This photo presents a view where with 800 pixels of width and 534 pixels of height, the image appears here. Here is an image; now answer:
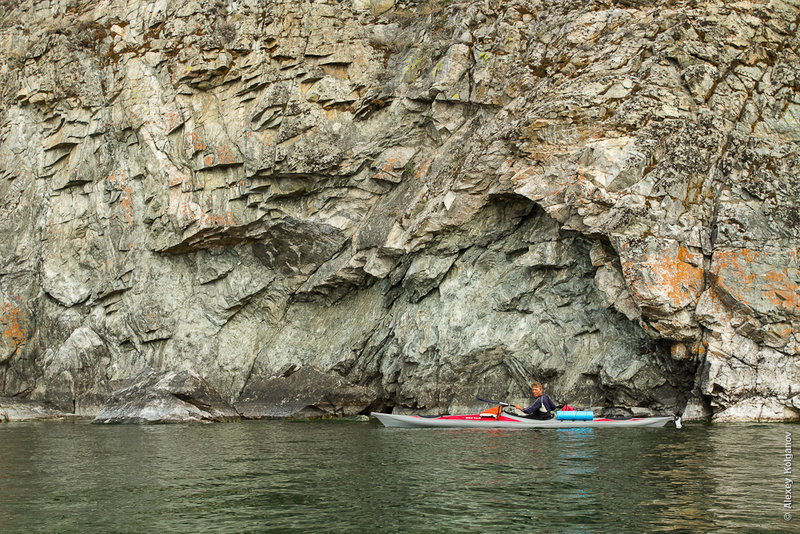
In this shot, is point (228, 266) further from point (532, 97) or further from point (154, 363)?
point (532, 97)

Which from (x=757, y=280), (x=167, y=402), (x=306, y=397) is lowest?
(x=167, y=402)

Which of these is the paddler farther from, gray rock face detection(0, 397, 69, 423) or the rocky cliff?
gray rock face detection(0, 397, 69, 423)

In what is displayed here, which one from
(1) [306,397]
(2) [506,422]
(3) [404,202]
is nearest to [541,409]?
(2) [506,422]

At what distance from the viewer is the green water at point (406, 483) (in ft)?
28.4

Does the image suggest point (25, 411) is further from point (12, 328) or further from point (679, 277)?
point (679, 277)

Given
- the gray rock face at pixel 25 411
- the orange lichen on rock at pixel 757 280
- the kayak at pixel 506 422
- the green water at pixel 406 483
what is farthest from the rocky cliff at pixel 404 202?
the green water at pixel 406 483

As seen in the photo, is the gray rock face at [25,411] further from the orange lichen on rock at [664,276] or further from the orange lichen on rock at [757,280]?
the orange lichen on rock at [757,280]

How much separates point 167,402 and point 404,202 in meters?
10.6

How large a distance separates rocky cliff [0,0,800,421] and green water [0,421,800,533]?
16.3ft

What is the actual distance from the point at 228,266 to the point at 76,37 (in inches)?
506

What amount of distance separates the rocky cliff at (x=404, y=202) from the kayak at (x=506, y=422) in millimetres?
2096

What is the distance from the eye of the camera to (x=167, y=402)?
24562 mm

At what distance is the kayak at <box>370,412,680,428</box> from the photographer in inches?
773

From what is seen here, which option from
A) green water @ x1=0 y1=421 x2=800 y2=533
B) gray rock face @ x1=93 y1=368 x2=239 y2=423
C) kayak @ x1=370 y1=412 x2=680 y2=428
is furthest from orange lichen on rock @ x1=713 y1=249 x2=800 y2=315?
gray rock face @ x1=93 y1=368 x2=239 y2=423
